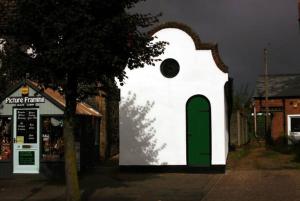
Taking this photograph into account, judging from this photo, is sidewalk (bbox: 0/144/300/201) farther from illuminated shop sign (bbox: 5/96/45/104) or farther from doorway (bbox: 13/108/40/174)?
illuminated shop sign (bbox: 5/96/45/104)

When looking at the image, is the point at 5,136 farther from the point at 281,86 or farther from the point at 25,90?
the point at 281,86

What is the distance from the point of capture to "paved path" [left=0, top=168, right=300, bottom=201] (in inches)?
568

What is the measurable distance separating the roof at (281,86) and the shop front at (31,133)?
24710 mm

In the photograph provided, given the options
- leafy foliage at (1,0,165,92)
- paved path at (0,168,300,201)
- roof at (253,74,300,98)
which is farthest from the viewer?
roof at (253,74,300,98)

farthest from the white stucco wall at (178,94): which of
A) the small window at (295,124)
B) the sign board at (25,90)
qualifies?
the small window at (295,124)

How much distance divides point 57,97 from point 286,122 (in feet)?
79.2

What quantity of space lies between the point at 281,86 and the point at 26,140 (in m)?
28.5

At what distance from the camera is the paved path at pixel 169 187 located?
14.4 meters

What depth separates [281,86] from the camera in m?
43.8

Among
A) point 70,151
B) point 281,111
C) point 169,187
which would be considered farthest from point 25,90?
point 281,111

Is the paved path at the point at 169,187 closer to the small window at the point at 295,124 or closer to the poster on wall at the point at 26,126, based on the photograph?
the poster on wall at the point at 26,126

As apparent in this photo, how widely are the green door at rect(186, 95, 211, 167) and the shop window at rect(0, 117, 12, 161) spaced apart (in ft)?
20.0

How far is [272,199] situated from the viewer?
44.8 ft

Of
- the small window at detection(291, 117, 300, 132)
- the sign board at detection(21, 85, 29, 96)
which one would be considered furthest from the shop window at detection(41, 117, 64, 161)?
the small window at detection(291, 117, 300, 132)
